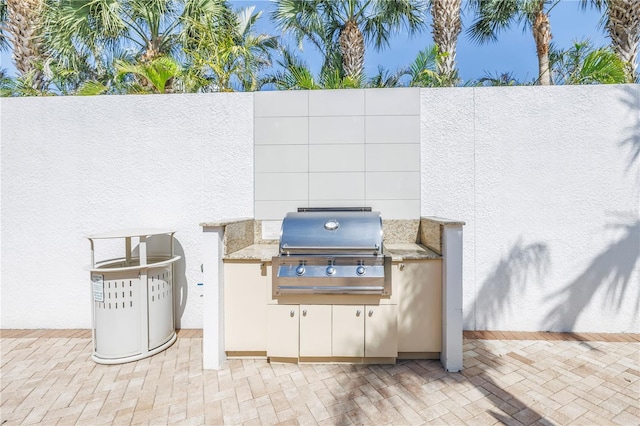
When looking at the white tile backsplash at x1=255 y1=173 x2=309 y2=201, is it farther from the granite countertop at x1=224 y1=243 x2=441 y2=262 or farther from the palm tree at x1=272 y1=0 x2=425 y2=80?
the palm tree at x1=272 y1=0 x2=425 y2=80

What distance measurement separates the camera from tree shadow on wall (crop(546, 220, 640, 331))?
3219 mm

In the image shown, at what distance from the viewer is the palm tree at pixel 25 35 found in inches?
231

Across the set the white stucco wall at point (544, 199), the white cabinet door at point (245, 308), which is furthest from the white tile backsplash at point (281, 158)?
the white stucco wall at point (544, 199)

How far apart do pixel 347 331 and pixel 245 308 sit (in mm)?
1043

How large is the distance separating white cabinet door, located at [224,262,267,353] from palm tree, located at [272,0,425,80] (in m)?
4.86

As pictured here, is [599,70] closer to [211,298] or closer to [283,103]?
[283,103]

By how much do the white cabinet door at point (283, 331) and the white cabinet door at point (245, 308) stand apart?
0.11m

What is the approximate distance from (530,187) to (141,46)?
23.4 feet

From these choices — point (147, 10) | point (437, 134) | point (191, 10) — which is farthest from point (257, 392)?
point (147, 10)

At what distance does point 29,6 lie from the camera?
5.93 metres

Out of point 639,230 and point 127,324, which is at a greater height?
point 639,230

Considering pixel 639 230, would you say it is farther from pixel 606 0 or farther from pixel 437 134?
pixel 606 0

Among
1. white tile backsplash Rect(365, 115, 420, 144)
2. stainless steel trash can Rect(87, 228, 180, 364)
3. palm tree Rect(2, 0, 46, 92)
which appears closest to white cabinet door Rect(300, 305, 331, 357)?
stainless steel trash can Rect(87, 228, 180, 364)

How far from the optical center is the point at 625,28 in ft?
17.1
